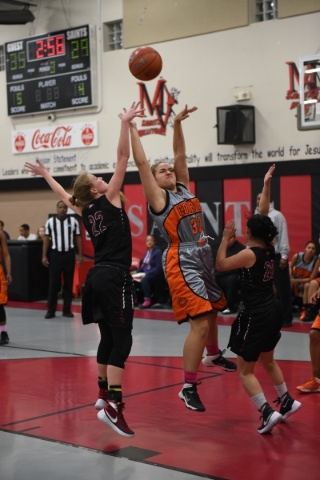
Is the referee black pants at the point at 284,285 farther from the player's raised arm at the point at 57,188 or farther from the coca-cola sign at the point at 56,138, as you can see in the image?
the coca-cola sign at the point at 56,138

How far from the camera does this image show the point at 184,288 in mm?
5266

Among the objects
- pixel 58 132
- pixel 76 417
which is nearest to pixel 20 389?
pixel 76 417

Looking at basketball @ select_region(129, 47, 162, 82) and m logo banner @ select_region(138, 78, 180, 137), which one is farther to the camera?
m logo banner @ select_region(138, 78, 180, 137)

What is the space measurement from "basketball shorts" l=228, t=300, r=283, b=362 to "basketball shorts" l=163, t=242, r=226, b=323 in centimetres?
34

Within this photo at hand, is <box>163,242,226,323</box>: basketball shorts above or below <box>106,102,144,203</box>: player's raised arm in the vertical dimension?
below

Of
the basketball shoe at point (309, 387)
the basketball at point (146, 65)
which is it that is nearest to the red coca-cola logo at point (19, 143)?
the basketball at point (146, 65)

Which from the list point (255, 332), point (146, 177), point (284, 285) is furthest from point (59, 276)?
Result: point (255, 332)

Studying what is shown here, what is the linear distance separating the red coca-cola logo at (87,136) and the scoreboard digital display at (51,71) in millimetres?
503

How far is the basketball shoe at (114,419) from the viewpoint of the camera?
4.73 meters

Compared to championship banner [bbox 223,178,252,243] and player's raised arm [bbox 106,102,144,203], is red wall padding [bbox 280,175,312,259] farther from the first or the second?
player's raised arm [bbox 106,102,144,203]

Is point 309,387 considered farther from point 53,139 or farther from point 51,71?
point 51,71

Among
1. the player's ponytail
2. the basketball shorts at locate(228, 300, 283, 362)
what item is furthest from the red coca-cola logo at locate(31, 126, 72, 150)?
the basketball shorts at locate(228, 300, 283, 362)

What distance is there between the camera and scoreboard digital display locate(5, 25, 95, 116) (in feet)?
49.0

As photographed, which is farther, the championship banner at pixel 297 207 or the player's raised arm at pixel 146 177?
the championship banner at pixel 297 207
